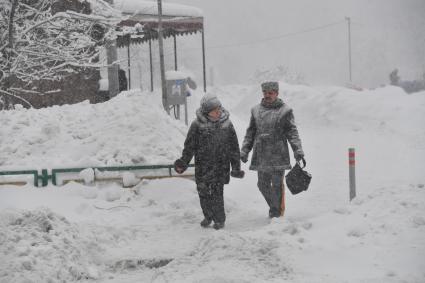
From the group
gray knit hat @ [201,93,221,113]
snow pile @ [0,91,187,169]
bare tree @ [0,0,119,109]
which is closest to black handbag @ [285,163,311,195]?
gray knit hat @ [201,93,221,113]

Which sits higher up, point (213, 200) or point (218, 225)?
point (213, 200)

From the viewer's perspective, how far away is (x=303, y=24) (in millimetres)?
129125

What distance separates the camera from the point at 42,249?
183 inches

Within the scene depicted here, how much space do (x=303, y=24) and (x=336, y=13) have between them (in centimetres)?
829

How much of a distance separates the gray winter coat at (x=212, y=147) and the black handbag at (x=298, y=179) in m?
0.65

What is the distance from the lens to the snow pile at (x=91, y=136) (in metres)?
8.31

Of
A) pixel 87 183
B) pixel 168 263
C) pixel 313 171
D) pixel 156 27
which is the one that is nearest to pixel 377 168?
pixel 313 171

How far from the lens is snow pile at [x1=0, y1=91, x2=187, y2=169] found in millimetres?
8312

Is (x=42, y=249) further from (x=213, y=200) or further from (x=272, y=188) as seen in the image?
(x=272, y=188)

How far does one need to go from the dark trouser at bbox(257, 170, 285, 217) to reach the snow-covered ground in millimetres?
210

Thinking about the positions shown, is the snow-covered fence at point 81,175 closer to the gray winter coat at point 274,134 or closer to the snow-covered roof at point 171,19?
the gray winter coat at point 274,134

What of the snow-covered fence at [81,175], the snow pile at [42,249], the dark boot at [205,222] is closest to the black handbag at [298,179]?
the dark boot at [205,222]

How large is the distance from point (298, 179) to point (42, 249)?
3028mm

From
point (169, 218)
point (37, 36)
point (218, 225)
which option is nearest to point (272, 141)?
point (218, 225)
